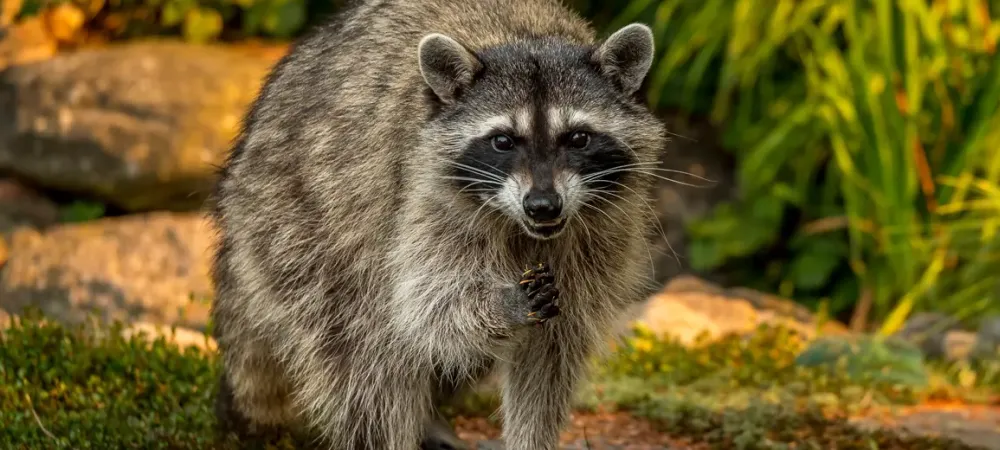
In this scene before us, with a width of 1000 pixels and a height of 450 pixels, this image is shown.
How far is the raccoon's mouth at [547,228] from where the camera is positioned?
3.35 meters

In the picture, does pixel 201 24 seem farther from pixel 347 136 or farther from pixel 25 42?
pixel 347 136

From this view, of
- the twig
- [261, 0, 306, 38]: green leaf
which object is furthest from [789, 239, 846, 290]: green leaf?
the twig

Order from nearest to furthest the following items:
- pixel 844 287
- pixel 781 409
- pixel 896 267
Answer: pixel 781 409 → pixel 896 267 → pixel 844 287

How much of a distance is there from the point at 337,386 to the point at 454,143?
0.86 m

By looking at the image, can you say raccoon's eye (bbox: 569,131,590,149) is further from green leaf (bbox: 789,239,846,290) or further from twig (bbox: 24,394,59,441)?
green leaf (bbox: 789,239,846,290)

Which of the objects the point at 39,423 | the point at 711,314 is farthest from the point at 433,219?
the point at 711,314

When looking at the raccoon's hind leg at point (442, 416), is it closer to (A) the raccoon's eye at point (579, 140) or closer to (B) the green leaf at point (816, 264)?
(A) the raccoon's eye at point (579, 140)

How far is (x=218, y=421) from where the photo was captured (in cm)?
427

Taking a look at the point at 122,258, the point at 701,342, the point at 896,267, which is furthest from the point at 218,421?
the point at 896,267

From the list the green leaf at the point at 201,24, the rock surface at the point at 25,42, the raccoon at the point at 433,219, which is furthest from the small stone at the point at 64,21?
the raccoon at the point at 433,219

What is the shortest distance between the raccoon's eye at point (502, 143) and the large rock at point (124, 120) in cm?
431

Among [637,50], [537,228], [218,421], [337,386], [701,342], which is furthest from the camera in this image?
[701,342]

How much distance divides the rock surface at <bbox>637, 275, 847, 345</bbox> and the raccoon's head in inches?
95.5

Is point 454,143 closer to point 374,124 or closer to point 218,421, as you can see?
point 374,124
